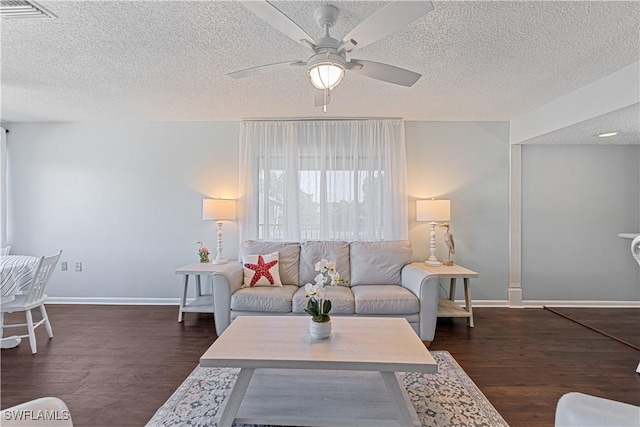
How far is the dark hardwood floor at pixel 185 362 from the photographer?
6.72 ft

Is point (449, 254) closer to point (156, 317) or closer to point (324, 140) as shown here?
point (324, 140)

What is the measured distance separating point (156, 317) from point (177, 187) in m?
1.62

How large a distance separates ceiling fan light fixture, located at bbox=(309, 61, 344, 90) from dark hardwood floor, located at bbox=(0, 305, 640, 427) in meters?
2.23

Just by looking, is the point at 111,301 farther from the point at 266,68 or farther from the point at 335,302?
the point at 266,68

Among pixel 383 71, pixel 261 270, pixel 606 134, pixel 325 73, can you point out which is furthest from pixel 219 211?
pixel 606 134

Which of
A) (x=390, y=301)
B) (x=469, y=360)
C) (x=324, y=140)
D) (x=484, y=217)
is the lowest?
(x=469, y=360)

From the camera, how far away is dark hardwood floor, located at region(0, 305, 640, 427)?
2.05 m

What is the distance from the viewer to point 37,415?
1.07 meters

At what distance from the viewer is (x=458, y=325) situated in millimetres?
3430

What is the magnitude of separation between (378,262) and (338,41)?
235 centimetres

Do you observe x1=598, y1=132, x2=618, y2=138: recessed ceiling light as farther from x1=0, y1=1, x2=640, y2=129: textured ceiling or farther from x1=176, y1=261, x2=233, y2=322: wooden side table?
x1=176, y1=261, x2=233, y2=322: wooden side table

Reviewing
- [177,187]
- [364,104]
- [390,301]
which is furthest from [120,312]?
[364,104]

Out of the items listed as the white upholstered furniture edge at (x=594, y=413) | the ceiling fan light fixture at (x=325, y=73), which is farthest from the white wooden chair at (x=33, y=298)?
the white upholstered furniture edge at (x=594, y=413)

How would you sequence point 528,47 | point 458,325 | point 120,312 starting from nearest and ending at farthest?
point 528,47 < point 458,325 < point 120,312
